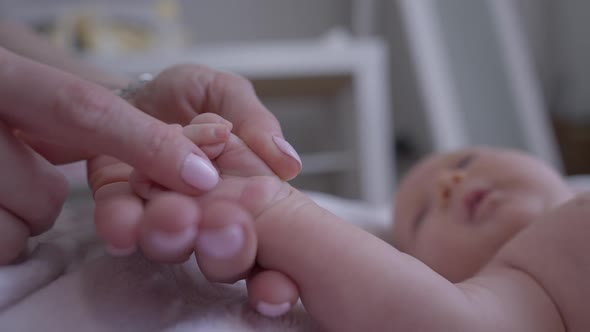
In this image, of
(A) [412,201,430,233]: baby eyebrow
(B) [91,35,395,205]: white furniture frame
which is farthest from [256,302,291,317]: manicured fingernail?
(B) [91,35,395,205]: white furniture frame

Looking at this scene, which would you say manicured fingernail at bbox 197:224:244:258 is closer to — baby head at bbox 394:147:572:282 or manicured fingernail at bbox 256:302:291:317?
manicured fingernail at bbox 256:302:291:317

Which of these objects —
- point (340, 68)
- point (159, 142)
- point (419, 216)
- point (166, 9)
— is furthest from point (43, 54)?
point (166, 9)

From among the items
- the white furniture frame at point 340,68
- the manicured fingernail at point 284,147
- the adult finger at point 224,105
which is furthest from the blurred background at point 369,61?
the manicured fingernail at point 284,147

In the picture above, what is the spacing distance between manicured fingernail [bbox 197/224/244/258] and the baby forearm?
0.13 feet

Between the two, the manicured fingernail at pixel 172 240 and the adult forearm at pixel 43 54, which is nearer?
the manicured fingernail at pixel 172 240

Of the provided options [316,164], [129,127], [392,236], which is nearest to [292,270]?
[129,127]

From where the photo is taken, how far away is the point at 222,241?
1.05 ft

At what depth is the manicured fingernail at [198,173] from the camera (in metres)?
0.34

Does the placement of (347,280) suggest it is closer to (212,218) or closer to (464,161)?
(212,218)

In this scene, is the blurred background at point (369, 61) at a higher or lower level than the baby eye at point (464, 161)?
lower

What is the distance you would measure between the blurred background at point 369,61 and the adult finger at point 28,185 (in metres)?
1.21

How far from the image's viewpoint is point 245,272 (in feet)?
1.19

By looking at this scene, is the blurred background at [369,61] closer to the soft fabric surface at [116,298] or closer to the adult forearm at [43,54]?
the adult forearm at [43,54]

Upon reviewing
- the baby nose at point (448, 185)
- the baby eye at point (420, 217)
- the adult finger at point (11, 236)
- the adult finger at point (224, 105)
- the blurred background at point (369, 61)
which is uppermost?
the adult finger at point (224, 105)
